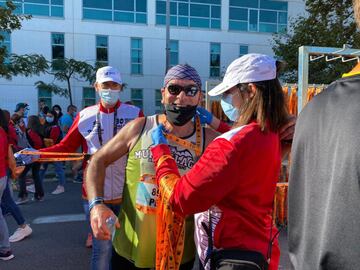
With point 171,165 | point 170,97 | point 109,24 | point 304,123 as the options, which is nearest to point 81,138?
point 170,97

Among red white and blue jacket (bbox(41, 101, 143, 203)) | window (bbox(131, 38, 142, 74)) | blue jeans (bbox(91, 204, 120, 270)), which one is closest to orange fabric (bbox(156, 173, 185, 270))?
blue jeans (bbox(91, 204, 120, 270))

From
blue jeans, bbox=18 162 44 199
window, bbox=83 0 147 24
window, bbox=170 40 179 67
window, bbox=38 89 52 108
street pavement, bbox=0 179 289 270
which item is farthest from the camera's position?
window, bbox=170 40 179 67

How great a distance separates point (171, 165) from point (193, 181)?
26 centimetres

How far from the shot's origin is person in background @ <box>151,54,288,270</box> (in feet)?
4.81

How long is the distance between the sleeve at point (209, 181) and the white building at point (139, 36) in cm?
2371

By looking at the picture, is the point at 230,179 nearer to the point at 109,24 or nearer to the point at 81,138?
the point at 81,138

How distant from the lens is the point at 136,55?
83.0 ft

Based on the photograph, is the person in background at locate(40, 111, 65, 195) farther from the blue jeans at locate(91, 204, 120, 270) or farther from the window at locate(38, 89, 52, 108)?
the window at locate(38, 89, 52, 108)

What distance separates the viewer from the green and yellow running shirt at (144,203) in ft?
7.03

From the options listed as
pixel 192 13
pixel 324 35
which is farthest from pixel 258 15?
pixel 324 35

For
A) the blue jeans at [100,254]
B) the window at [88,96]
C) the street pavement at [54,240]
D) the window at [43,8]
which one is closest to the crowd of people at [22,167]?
the street pavement at [54,240]

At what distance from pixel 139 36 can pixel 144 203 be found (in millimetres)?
24014

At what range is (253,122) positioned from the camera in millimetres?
1610

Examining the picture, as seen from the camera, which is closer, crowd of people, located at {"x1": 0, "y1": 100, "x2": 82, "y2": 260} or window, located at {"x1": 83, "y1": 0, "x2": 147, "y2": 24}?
crowd of people, located at {"x1": 0, "y1": 100, "x2": 82, "y2": 260}
